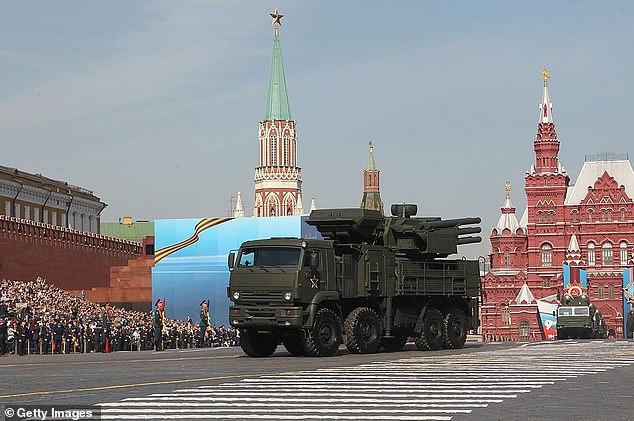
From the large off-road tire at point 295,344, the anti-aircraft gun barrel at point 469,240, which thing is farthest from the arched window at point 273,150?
the large off-road tire at point 295,344

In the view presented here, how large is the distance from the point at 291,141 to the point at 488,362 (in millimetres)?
171001

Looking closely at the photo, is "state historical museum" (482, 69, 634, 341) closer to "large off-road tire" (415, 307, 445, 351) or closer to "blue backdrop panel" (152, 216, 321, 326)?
"blue backdrop panel" (152, 216, 321, 326)

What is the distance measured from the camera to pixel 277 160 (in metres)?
194

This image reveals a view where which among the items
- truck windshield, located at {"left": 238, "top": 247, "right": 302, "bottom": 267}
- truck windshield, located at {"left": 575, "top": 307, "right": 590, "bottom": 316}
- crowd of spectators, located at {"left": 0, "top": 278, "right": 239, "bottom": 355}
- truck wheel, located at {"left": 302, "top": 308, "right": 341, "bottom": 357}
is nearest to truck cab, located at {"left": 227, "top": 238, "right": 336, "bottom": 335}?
→ truck windshield, located at {"left": 238, "top": 247, "right": 302, "bottom": 267}

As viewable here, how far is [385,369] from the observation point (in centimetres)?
2208

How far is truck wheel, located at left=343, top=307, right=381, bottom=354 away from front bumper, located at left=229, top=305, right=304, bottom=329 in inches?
75.8

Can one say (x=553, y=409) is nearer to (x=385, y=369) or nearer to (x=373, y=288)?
(x=385, y=369)

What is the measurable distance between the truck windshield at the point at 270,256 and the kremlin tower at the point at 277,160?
163 m

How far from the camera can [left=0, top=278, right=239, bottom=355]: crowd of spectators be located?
3703 centimetres

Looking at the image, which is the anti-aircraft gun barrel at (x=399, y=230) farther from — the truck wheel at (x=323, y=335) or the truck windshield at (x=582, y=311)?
the truck windshield at (x=582, y=311)

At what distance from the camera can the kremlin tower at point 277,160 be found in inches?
7569

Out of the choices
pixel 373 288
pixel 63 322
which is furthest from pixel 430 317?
pixel 63 322

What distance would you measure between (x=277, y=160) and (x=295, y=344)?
167 meters

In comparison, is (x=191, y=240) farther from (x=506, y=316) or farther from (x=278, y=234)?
(x=506, y=316)
